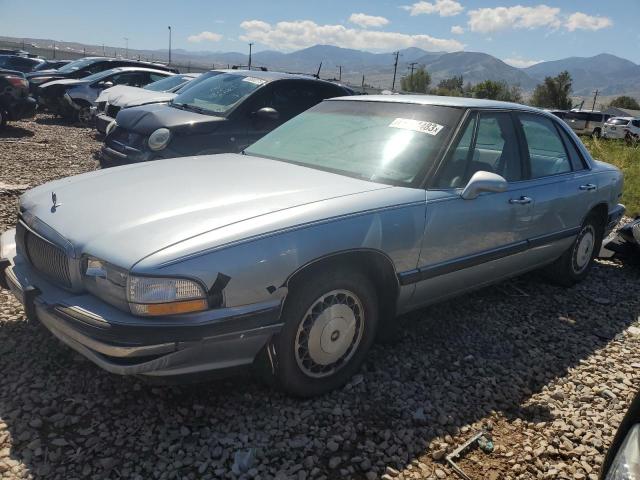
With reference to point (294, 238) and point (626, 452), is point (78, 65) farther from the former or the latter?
point (626, 452)

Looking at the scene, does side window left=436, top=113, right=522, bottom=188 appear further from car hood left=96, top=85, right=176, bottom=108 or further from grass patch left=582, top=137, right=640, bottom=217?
car hood left=96, top=85, right=176, bottom=108

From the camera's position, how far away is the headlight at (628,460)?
4.83 feet

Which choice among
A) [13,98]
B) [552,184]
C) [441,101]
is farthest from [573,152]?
[13,98]

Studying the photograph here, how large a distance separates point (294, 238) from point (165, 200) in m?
0.75

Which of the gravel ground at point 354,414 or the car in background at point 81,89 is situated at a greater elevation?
the car in background at point 81,89

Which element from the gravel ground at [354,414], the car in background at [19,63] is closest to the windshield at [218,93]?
the gravel ground at [354,414]

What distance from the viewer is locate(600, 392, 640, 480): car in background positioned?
1.49m

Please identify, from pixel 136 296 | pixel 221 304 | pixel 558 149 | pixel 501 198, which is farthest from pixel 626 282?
pixel 136 296

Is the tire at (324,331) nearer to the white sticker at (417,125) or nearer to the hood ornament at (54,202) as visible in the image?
the white sticker at (417,125)

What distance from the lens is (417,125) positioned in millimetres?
3336

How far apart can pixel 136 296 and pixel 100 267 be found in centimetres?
27

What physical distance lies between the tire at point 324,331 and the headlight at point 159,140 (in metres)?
3.68

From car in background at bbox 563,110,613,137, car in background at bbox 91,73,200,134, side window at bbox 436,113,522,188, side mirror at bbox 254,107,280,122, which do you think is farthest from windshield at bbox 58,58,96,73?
car in background at bbox 563,110,613,137

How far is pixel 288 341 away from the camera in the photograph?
98.7 inches
